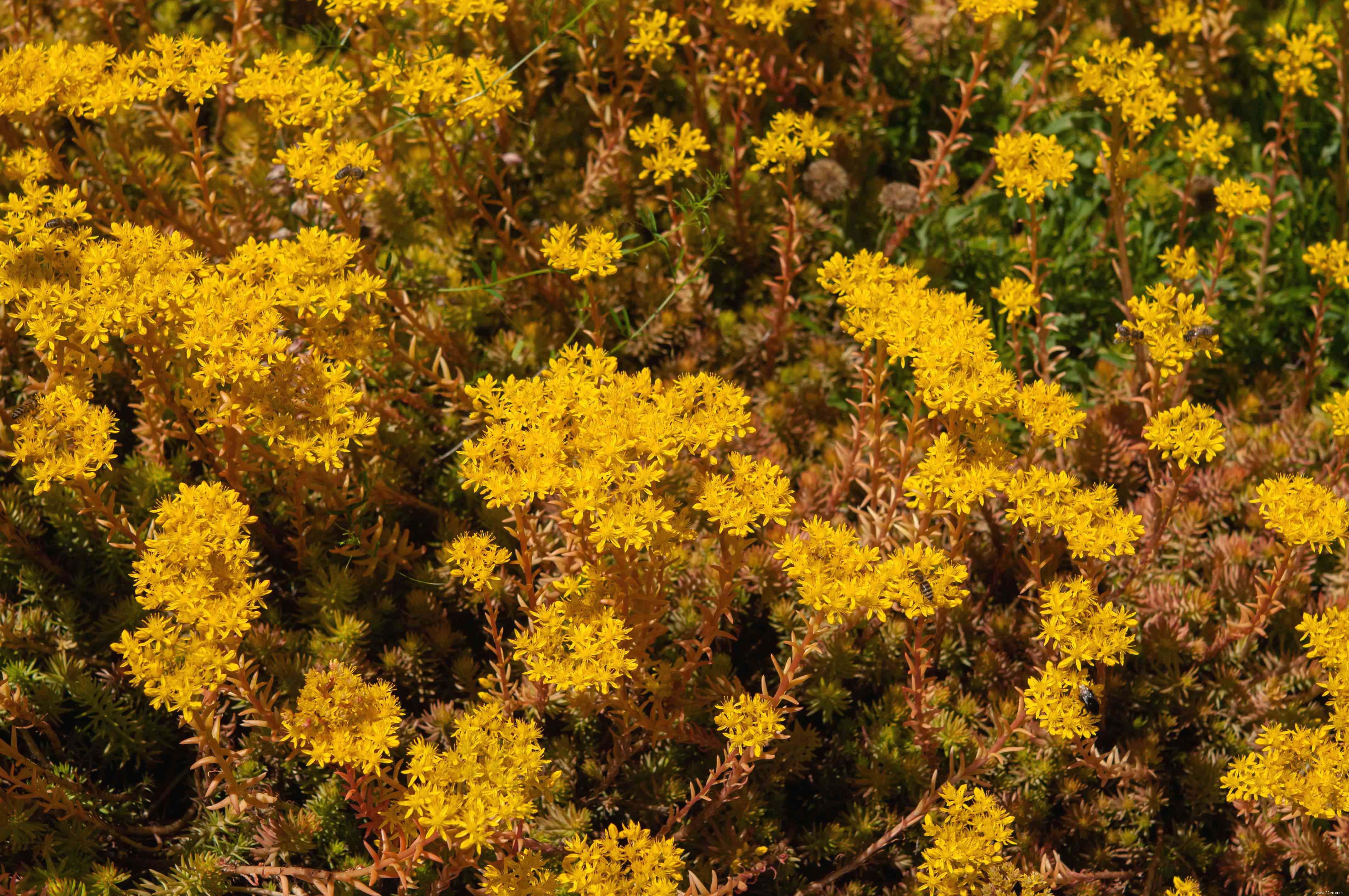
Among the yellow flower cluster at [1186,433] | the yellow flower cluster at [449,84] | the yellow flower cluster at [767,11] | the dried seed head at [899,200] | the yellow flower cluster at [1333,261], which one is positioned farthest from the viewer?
the dried seed head at [899,200]

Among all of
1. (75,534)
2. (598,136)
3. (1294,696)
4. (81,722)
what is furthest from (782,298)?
(81,722)

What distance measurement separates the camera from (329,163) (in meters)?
3.02

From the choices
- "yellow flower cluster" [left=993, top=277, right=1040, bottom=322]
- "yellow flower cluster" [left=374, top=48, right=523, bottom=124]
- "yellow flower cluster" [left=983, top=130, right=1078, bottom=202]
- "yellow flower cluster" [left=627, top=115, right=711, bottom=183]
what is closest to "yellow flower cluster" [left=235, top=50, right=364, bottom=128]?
"yellow flower cluster" [left=374, top=48, right=523, bottom=124]

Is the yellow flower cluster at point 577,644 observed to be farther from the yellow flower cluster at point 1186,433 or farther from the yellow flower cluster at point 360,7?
the yellow flower cluster at point 360,7

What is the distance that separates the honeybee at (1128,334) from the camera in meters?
3.05

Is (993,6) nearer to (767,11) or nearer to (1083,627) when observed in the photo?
(767,11)

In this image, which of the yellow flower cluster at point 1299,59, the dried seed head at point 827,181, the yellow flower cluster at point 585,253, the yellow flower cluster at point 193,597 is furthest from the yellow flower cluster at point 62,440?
the yellow flower cluster at point 1299,59

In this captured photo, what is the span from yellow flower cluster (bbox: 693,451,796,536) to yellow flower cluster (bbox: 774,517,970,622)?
0.09 m

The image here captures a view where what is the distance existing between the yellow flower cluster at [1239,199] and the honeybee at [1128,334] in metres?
0.52

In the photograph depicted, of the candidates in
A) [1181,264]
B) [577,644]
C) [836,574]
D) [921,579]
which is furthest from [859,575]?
[1181,264]

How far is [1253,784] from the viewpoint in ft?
8.54

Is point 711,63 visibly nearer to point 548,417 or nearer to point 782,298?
point 782,298

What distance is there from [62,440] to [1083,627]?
2507mm

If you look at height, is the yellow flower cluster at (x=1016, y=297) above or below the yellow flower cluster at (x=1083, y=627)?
above
